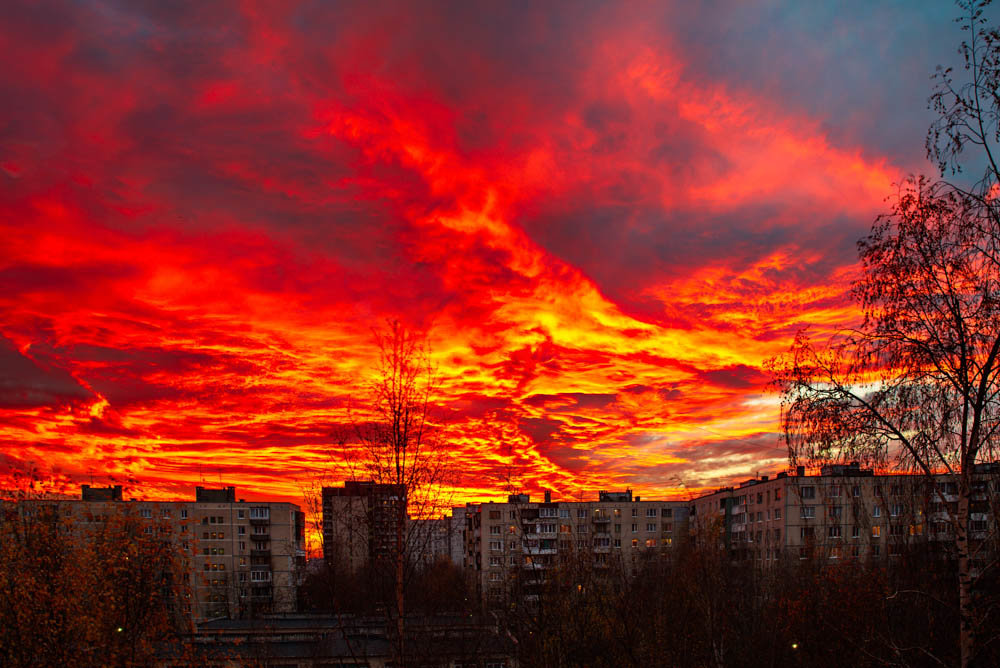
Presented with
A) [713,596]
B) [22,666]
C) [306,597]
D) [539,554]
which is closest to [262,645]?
[22,666]

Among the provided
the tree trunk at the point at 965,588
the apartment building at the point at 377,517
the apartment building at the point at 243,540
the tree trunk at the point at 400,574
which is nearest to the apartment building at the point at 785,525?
the tree trunk at the point at 965,588

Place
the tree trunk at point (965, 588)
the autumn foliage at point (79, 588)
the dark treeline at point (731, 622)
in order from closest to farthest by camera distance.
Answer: the tree trunk at point (965, 588) → the autumn foliage at point (79, 588) → the dark treeline at point (731, 622)

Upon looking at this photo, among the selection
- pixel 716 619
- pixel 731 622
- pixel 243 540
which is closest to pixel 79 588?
pixel 716 619

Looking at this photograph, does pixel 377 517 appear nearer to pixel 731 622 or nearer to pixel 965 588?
pixel 965 588

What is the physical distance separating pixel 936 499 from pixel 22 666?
922 inches

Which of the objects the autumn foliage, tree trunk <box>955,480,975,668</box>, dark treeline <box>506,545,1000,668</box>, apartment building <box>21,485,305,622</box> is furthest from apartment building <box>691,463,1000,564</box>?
apartment building <box>21,485,305,622</box>

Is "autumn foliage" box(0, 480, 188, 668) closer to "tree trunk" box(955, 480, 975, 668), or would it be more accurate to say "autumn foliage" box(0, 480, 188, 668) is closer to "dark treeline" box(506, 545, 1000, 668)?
"dark treeline" box(506, 545, 1000, 668)

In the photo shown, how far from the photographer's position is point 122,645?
22250 millimetres

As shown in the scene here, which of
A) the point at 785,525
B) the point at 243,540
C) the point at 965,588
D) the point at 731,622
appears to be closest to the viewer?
the point at 965,588

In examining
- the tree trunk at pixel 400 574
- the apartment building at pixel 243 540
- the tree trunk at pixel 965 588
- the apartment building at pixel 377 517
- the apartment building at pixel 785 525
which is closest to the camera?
the tree trunk at pixel 965 588

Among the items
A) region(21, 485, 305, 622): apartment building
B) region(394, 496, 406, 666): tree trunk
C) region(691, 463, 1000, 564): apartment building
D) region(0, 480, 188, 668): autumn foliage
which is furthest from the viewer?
region(21, 485, 305, 622): apartment building

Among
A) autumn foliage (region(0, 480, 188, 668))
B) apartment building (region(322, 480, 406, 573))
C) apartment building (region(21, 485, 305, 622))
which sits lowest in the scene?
apartment building (region(21, 485, 305, 622))

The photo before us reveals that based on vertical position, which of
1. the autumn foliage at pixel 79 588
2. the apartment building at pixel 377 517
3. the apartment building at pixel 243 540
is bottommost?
the apartment building at pixel 243 540

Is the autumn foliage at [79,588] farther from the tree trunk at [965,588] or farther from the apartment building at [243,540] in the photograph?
the apartment building at [243,540]
